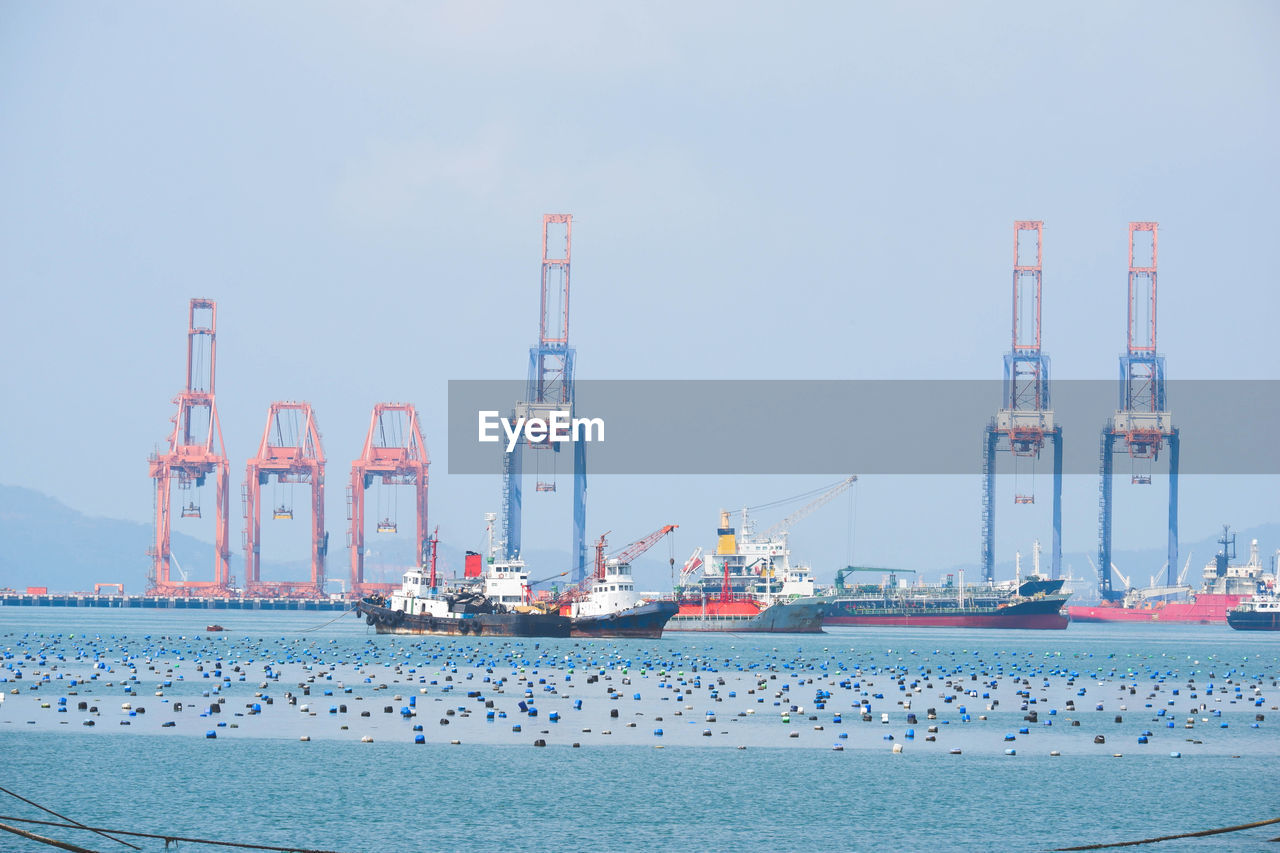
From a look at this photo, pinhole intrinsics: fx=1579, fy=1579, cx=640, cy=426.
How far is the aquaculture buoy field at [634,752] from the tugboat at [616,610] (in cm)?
2807

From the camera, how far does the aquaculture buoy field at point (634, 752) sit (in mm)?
39594

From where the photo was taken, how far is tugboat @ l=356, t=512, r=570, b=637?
123 meters

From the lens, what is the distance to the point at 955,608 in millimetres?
195625

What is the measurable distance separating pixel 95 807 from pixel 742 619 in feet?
394

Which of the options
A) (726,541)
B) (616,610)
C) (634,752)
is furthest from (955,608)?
(634,752)

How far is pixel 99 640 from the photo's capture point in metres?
123

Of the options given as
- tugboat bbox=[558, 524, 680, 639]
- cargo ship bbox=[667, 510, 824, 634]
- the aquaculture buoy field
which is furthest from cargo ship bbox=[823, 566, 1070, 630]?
the aquaculture buoy field

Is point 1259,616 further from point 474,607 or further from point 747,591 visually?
point 474,607

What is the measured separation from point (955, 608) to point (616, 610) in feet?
268

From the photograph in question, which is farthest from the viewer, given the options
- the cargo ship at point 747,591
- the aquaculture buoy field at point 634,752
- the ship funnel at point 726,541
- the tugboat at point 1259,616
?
the tugboat at point 1259,616

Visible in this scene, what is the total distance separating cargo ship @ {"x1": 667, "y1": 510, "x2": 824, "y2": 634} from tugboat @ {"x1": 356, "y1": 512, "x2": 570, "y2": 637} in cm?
2672

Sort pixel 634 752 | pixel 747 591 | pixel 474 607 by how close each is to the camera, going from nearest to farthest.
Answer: pixel 634 752 → pixel 474 607 → pixel 747 591

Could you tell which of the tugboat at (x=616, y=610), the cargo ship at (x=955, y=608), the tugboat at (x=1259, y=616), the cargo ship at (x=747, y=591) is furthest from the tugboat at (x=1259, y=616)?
the tugboat at (x=616, y=610)

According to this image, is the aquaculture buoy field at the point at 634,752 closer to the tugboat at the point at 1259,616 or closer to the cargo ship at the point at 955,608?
the cargo ship at the point at 955,608
